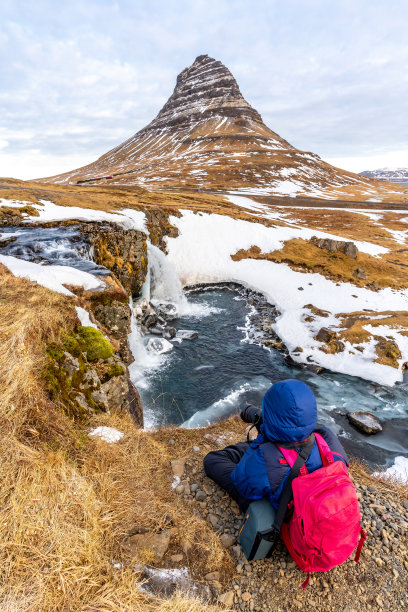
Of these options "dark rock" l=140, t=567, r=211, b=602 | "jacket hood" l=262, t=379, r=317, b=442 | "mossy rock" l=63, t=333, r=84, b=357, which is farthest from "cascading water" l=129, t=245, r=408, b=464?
"jacket hood" l=262, t=379, r=317, b=442

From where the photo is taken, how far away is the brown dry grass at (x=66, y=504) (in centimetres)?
334

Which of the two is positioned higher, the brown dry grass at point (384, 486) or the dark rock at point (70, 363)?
the dark rock at point (70, 363)

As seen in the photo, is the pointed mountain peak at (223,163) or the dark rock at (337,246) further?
the pointed mountain peak at (223,163)

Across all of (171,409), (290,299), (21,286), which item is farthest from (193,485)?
(290,299)

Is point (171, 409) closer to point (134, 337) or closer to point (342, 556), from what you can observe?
point (134, 337)

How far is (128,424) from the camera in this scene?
7504mm

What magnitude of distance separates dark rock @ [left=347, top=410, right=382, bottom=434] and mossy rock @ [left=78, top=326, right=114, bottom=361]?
12.8m

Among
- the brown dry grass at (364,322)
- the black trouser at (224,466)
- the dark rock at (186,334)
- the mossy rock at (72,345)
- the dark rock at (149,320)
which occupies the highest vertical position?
the mossy rock at (72,345)

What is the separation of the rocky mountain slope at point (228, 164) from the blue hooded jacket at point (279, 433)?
307ft

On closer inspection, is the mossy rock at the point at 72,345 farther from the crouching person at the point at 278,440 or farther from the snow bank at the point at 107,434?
Result: the crouching person at the point at 278,440

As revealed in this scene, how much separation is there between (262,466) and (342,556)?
1262 millimetres

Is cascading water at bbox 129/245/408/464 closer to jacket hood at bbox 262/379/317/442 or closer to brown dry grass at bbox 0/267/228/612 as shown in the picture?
brown dry grass at bbox 0/267/228/612

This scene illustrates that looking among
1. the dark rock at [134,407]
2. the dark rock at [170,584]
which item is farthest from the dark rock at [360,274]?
the dark rock at [170,584]

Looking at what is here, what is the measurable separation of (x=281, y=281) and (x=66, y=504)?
3048 cm
